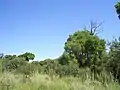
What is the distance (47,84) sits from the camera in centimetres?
889

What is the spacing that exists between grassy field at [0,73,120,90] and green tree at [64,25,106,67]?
45.2 metres

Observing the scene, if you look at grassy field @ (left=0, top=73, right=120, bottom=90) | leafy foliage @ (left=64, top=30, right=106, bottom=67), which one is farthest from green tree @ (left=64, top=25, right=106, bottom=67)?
grassy field @ (left=0, top=73, right=120, bottom=90)

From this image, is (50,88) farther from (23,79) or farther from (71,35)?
(71,35)

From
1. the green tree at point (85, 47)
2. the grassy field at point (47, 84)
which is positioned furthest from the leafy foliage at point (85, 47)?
the grassy field at point (47, 84)

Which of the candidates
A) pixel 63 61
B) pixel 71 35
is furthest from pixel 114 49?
pixel 71 35

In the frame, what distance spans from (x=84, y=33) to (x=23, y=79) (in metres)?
48.0

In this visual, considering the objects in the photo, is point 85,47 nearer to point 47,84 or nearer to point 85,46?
point 85,46

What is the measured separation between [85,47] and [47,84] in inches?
1900

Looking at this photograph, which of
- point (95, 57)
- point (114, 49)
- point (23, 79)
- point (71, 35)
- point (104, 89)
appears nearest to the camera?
point (104, 89)

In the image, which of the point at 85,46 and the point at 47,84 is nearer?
the point at 47,84

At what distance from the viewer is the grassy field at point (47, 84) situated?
7980 millimetres

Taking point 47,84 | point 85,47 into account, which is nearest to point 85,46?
point 85,47

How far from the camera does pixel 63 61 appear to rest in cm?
5522

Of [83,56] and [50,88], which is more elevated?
[83,56]
